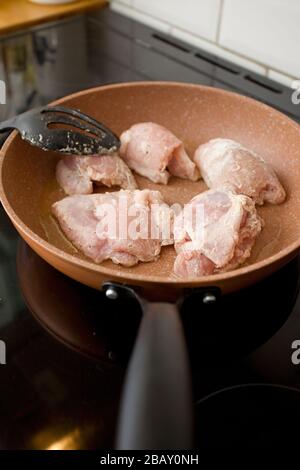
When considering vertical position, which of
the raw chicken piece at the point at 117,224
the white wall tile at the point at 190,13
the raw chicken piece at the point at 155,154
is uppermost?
the white wall tile at the point at 190,13

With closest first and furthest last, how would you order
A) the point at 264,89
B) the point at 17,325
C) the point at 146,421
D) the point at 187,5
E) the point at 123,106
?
the point at 146,421
the point at 17,325
the point at 123,106
the point at 264,89
the point at 187,5

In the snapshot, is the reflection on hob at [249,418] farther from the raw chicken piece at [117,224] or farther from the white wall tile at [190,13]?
the white wall tile at [190,13]

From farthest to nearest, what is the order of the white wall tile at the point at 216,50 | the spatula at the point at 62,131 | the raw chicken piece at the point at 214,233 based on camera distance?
the white wall tile at the point at 216,50 → the spatula at the point at 62,131 → the raw chicken piece at the point at 214,233

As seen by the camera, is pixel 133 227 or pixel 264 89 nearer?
pixel 133 227

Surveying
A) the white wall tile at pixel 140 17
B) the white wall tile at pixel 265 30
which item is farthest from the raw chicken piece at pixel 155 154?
the white wall tile at pixel 140 17

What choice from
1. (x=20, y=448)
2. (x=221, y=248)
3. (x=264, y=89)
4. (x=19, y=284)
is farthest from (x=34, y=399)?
(x=264, y=89)

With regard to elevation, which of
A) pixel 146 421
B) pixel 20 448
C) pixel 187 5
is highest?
pixel 187 5

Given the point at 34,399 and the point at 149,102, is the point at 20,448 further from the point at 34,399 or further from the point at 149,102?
the point at 149,102

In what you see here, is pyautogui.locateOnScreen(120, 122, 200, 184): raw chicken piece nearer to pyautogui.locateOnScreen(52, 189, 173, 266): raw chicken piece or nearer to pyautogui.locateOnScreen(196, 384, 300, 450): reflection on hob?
pyautogui.locateOnScreen(52, 189, 173, 266): raw chicken piece
